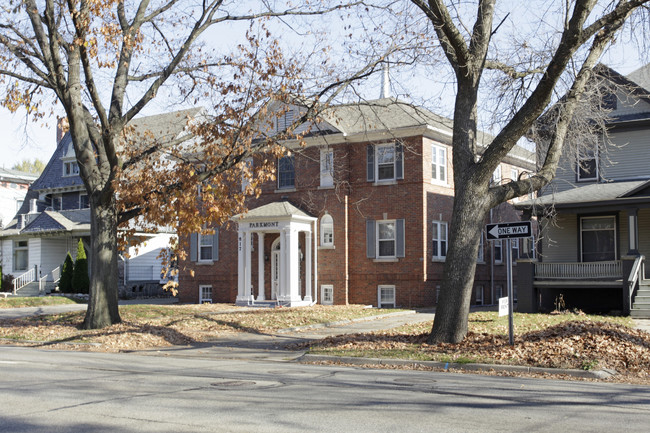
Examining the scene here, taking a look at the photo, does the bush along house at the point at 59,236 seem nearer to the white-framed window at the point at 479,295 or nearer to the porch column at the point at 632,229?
the white-framed window at the point at 479,295

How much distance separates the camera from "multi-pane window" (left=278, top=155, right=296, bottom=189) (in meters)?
31.3

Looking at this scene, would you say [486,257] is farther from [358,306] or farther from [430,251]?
[358,306]

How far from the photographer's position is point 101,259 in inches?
724

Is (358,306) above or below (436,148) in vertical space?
below

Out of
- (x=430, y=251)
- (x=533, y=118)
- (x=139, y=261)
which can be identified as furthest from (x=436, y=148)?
(x=139, y=261)

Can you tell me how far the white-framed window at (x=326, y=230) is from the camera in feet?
98.4

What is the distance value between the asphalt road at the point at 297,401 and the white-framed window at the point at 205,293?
854 inches

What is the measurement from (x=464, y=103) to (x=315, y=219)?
16586 millimetres

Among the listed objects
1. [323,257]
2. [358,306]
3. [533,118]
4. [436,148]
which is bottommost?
[358,306]

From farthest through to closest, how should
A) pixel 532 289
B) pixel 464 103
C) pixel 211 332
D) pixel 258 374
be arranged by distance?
pixel 532 289 → pixel 211 332 → pixel 464 103 → pixel 258 374

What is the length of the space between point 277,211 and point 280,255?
2.02m

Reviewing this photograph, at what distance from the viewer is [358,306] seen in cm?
2805

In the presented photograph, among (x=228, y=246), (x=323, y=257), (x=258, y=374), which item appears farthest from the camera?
(x=228, y=246)

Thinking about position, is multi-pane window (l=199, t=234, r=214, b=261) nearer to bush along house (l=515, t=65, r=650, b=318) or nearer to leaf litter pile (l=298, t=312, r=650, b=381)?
bush along house (l=515, t=65, r=650, b=318)
